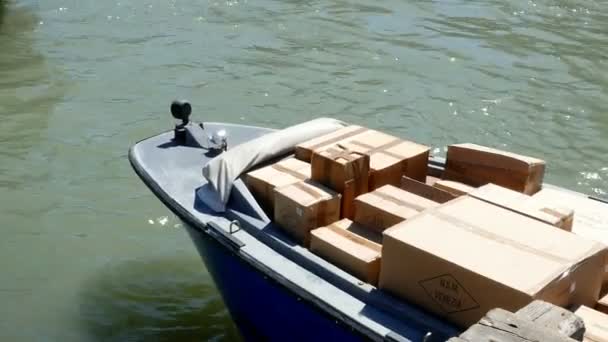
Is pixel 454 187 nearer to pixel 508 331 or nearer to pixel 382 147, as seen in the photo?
pixel 382 147

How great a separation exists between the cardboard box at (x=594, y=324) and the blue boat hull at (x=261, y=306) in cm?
101

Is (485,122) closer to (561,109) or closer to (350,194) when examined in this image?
(561,109)

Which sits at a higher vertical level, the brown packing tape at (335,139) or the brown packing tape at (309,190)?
the brown packing tape at (335,139)

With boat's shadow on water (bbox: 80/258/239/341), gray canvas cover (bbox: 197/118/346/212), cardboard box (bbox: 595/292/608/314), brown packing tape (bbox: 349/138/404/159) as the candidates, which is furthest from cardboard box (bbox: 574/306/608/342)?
boat's shadow on water (bbox: 80/258/239/341)

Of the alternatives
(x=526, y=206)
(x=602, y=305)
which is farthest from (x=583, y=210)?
(x=602, y=305)

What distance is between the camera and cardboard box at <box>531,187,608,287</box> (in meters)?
4.24

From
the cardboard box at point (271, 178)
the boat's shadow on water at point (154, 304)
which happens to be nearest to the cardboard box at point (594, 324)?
the cardboard box at point (271, 178)

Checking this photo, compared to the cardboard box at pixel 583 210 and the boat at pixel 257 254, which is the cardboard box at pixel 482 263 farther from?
the cardboard box at pixel 583 210

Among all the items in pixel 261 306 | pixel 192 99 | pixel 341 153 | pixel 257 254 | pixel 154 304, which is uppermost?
pixel 341 153

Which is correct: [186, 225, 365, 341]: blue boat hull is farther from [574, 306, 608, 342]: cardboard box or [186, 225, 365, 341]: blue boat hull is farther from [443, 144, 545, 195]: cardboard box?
[443, 144, 545, 195]: cardboard box

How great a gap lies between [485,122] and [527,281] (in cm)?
614

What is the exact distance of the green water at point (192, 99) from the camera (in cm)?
608

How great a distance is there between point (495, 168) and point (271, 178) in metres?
1.35

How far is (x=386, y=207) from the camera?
416cm
